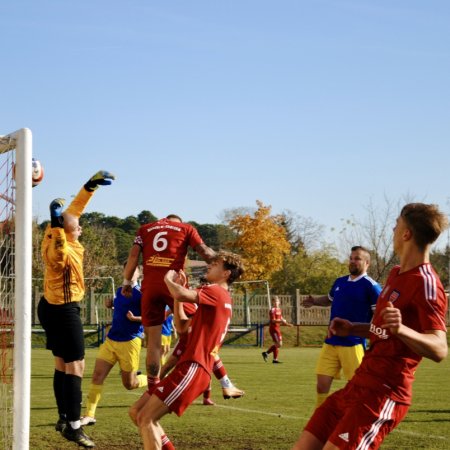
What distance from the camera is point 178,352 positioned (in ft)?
29.3

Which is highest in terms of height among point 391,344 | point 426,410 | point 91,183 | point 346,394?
point 91,183

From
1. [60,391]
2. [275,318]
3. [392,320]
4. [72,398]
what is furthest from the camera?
[275,318]

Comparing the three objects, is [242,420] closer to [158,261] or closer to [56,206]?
[158,261]

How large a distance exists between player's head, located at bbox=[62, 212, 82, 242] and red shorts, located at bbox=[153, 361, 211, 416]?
10.4 ft

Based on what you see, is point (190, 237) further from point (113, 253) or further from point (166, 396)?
point (113, 253)

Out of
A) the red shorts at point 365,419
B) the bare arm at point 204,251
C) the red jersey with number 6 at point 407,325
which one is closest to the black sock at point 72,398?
the bare arm at point 204,251

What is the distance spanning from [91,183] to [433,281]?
523 cm

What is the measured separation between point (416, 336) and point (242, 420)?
7.10 metres

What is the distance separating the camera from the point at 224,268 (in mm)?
7434

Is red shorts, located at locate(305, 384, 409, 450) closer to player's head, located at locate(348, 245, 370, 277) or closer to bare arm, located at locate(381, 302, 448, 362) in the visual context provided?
bare arm, located at locate(381, 302, 448, 362)

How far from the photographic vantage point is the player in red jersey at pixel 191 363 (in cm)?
686

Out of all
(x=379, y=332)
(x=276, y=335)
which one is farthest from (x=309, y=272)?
(x=379, y=332)

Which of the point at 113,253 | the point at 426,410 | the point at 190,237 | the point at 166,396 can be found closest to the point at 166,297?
the point at 190,237

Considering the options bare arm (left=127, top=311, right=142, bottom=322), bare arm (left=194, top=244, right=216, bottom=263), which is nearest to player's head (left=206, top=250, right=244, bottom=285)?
bare arm (left=194, top=244, right=216, bottom=263)
